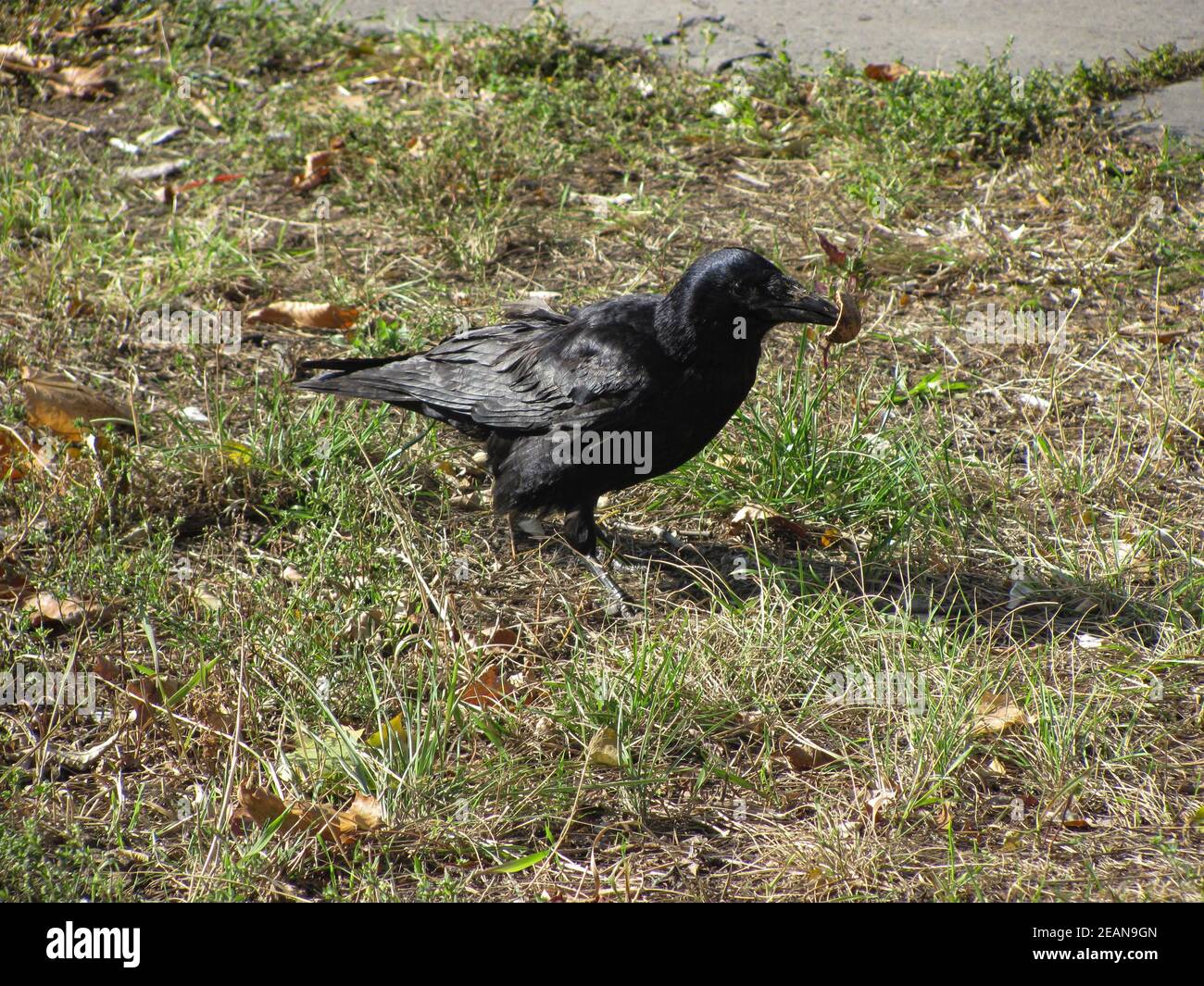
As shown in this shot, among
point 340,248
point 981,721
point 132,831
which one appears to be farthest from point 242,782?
point 340,248

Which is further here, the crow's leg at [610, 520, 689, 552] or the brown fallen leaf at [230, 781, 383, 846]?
the crow's leg at [610, 520, 689, 552]

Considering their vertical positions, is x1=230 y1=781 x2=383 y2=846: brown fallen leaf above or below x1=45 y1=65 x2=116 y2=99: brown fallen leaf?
below

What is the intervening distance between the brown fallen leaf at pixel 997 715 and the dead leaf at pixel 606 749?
3.34 ft

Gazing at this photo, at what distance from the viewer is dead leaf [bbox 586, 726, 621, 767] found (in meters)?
3.37

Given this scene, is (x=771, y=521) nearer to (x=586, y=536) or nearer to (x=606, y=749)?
(x=586, y=536)

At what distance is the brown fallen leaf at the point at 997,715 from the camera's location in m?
3.45

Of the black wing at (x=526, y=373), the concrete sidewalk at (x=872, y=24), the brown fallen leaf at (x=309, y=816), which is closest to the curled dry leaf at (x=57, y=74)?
the concrete sidewalk at (x=872, y=24)

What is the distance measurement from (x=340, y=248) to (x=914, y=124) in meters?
3.19

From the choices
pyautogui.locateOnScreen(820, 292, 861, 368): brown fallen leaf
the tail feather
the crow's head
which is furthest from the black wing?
pyautogui.locateOnScreen(820, 292, 861, 368): brown fallen leaf

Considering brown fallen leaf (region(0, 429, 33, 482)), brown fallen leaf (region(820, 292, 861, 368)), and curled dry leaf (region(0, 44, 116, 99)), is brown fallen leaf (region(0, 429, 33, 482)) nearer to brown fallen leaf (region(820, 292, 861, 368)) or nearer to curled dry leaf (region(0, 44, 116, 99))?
brown fallen leaf (region(820, 292, 861, 368))

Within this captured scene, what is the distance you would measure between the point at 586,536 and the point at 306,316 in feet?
6.80

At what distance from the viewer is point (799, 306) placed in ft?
13.3

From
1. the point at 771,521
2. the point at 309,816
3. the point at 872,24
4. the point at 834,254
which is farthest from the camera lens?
the point at 872,24

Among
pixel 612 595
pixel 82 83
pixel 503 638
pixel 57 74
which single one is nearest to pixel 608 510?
pixel 612 595
